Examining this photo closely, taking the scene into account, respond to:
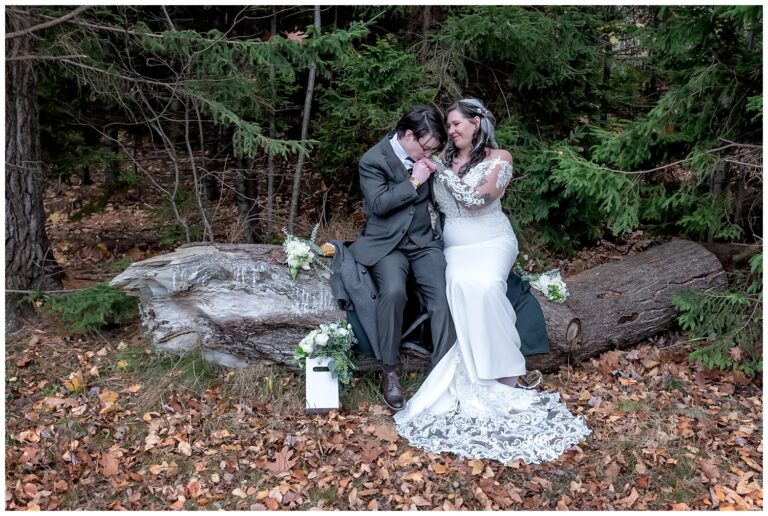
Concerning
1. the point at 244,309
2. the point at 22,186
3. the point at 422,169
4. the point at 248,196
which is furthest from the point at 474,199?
the point at 22,186

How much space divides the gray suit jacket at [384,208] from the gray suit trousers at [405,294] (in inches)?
3.2

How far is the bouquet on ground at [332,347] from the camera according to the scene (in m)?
4.76

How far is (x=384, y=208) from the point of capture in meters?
4.92

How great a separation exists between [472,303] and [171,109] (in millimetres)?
4581

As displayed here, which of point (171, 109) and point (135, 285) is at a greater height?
point (171, 109)

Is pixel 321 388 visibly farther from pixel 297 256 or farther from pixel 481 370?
pixel 481 370

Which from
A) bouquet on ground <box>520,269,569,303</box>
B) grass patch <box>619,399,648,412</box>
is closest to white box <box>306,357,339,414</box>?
bouquet on ground <box>520,269,569,303</box>

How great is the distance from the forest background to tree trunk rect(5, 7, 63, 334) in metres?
0.02

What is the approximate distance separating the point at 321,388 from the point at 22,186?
3309 millimetres

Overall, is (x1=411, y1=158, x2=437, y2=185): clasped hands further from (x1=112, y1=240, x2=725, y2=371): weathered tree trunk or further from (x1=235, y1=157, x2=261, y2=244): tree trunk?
(x1=235, y1=157, x2=261, y2=244): tree trunk

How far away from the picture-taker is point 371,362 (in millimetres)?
5133

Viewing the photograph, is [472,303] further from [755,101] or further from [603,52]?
[603,52]

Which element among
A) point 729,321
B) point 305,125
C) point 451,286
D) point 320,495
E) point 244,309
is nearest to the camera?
point 320,495

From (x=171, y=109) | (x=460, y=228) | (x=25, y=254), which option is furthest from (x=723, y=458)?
(x=171, y=109)
